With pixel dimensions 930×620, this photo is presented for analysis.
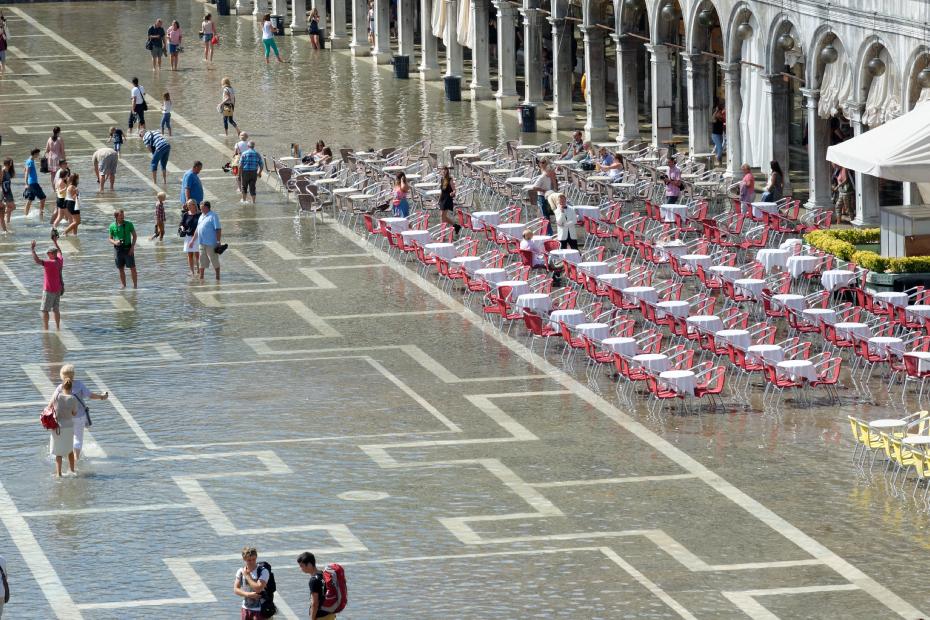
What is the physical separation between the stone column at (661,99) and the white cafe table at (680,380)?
82.8ft

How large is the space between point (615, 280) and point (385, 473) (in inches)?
414

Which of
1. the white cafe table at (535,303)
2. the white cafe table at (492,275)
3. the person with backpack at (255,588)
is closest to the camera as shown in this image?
the person with backpack at (255,588)

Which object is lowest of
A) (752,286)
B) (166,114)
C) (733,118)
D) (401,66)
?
(752,286)

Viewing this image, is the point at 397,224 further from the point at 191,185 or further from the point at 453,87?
the point at 453,87

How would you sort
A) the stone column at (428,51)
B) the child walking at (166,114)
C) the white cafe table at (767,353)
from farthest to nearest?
the stone column at (428,51) < the child walking at (166,114) < the white cafe table at (767,353)

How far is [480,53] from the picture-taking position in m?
69.5

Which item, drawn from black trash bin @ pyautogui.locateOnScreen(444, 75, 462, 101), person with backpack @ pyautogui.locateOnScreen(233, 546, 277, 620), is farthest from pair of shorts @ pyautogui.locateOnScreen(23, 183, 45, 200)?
person with backpack @ pyautogui.locateOnScreen(233, 546, 277, 620)

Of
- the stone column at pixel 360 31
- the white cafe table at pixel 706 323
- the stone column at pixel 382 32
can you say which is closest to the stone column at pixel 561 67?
the stone column at pixel 382 32

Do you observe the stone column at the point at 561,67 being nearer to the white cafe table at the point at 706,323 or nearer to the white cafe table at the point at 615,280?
the white cafe table at the point at 615,280

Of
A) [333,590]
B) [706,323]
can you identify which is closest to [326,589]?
[333,590]

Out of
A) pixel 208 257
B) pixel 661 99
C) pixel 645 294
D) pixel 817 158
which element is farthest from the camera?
pixel 661 99

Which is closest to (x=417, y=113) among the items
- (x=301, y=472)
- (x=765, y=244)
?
(x=765, y=244)

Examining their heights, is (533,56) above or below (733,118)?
above

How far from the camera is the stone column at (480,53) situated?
227 ft
